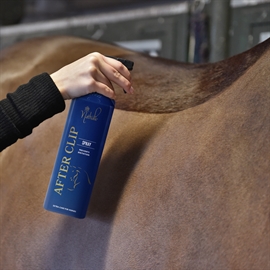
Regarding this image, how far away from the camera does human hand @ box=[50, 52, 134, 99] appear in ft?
2.25

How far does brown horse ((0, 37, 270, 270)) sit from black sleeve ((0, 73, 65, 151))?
13cm

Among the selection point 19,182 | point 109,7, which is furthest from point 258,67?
point 109,7

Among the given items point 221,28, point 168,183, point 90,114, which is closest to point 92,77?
point 90,114

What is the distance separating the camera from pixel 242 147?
0.62m

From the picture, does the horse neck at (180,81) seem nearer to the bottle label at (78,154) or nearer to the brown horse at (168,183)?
the brown horse at (168,183)

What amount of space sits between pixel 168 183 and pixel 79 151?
0.41 feet

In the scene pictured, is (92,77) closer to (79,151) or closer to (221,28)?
(79,151)

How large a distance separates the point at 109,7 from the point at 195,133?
43.3 inches

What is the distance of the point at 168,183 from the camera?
0.67 meters

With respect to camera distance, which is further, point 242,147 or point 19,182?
point 19,182

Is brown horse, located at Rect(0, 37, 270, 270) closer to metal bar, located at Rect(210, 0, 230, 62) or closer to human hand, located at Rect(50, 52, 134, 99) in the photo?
human hand, located at Rect(50, 52, 134, 99)

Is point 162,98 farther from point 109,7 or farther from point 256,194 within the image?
point 109,7

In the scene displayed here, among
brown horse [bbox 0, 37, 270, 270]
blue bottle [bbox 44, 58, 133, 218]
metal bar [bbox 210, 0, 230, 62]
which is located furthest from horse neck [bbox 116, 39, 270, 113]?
metal bar [bbox 210, 0, 230, 62]

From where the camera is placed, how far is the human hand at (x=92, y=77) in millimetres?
686
